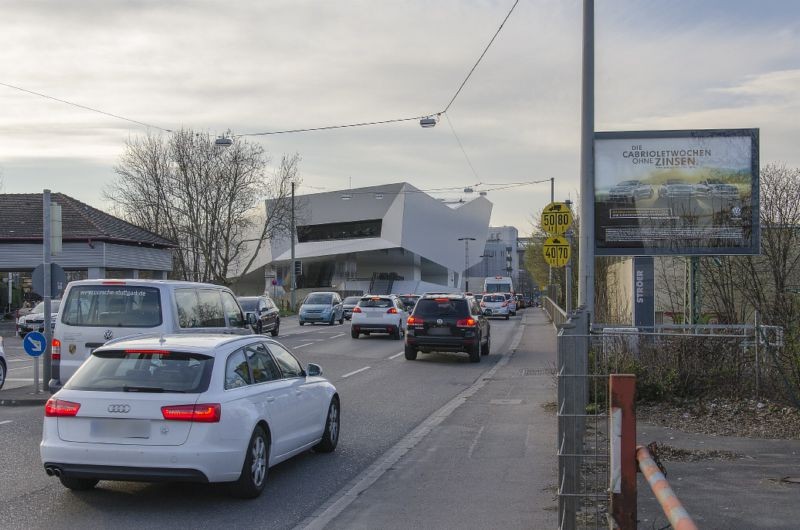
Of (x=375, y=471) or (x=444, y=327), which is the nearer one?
(x=375, y=471)

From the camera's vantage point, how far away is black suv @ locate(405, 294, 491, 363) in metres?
22.4

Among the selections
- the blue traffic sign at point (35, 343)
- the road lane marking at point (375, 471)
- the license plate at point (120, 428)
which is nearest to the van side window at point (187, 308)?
the blue traffic sign at point (35, 343)

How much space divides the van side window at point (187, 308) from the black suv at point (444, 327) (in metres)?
10.2

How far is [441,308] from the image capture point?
74.2 ft

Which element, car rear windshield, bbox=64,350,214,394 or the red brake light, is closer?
car rear windshield, bbox=64,350,214,394

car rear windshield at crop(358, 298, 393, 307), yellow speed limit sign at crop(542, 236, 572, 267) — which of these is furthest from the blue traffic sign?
car rear windshield at crop(358, 298, 393, 307)

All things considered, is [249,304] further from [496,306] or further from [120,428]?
[120,428]

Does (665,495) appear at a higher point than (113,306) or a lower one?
lower

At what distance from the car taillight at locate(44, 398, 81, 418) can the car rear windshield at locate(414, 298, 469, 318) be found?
15552 mm

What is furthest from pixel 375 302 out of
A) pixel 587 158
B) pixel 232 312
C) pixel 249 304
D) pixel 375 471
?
pixel 375 471

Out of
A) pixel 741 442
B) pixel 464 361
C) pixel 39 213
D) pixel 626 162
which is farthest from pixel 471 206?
pixel 741 442

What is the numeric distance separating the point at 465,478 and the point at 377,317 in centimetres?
2247

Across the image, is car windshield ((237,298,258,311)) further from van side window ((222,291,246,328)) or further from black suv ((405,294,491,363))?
van side window ((222,291,246,328))

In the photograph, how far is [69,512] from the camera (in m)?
7.23
